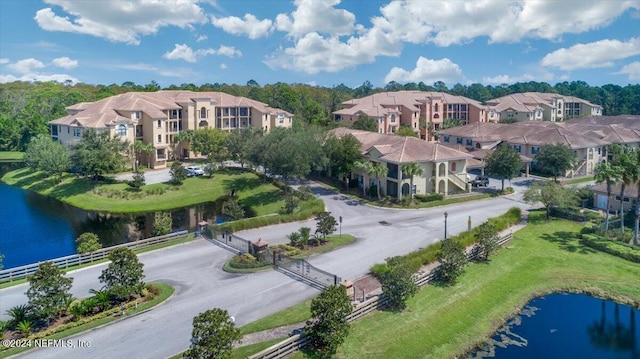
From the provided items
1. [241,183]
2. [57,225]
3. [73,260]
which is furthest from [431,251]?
[57,225]

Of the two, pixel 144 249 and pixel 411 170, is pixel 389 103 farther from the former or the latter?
pixel 144 249

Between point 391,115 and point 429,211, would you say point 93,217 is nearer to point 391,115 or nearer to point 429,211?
point 429,211

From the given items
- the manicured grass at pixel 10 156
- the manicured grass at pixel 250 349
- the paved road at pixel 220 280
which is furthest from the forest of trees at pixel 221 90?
the manicured grass at pixel 250 349

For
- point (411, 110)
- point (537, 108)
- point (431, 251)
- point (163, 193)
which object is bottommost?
point (431, 251)

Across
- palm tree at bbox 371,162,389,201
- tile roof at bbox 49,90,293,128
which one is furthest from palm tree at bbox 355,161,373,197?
tile roof at bbox 49,90,293,128

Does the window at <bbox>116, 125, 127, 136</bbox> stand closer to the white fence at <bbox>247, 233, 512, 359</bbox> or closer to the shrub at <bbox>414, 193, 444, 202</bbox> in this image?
the shrub at <bbox>414, 193, 444, 202</bbox>

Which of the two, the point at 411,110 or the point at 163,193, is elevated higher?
the point at 411,110

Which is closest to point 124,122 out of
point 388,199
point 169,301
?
point 388,199
